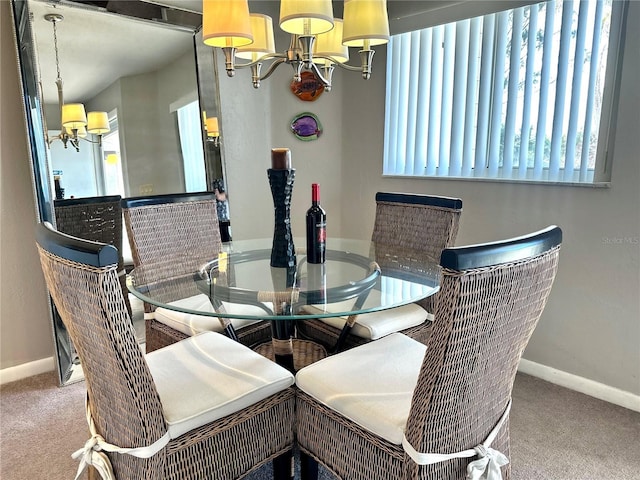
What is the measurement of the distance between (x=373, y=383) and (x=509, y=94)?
188 centimetres

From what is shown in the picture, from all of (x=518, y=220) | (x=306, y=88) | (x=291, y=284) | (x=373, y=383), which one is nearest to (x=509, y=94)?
(x=518, y=220)

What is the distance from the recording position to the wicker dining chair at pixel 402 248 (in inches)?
75.5

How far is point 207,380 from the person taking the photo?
1.35m

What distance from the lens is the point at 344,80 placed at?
3301 mm

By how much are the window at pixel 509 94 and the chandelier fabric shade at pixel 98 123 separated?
1.79 metres

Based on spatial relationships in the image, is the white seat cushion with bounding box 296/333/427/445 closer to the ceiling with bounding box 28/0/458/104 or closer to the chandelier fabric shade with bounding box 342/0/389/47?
the chandelier fabric shade with bounding box 342/0/389/47

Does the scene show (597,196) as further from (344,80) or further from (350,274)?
(344,80)

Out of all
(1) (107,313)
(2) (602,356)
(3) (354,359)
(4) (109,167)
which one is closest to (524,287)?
(3) (354,359)

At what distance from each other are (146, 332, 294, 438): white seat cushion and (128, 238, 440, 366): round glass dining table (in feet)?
0.59

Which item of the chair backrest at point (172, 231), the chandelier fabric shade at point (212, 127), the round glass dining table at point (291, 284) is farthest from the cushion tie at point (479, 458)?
the chandelier fabric shade at point (212, 127)

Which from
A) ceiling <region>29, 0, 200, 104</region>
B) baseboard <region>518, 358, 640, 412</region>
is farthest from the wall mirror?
baseboard <region>518, 358, 640, 412</region>

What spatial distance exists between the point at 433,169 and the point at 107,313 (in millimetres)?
2353

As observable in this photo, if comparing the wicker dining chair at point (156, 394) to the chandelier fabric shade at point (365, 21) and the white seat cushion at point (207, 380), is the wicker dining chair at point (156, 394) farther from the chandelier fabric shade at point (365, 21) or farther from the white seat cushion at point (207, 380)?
the chandelier fabric shade at point (365, 21)

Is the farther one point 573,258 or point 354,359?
point 573,258
